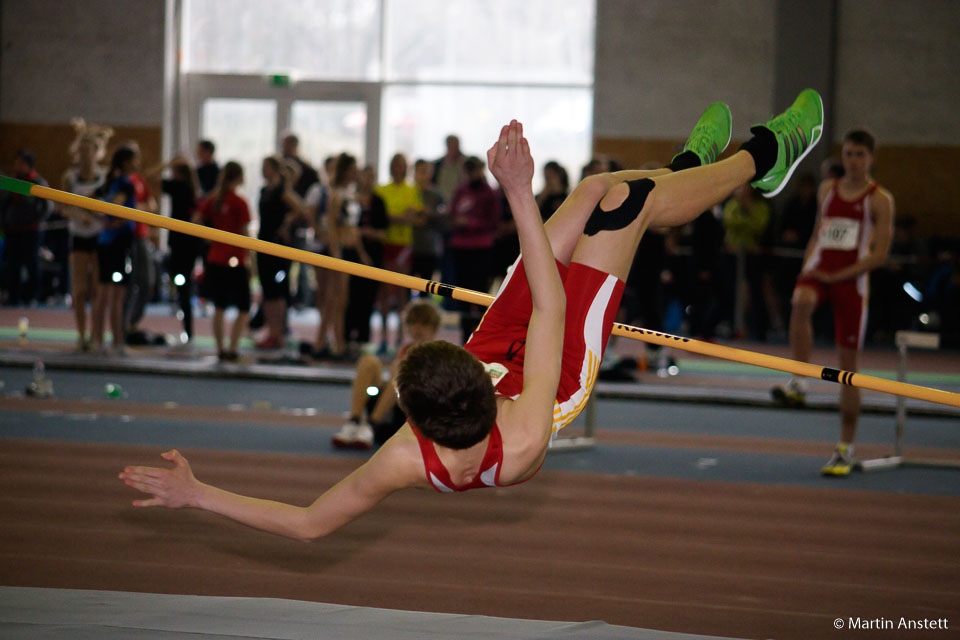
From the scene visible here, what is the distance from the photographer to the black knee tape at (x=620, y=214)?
2895 millimetres

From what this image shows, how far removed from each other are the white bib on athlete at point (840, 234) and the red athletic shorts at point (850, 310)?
0.61ft

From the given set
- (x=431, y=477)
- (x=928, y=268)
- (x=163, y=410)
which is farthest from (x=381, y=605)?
(x=928, y=268)

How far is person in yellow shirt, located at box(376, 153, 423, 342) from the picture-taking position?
28.9 ft

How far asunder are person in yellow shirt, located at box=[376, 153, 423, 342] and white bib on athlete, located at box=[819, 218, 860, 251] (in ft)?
12.9

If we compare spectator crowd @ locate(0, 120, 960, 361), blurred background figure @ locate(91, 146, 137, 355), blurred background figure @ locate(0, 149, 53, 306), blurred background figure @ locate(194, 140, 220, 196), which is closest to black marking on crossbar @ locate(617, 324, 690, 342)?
spectator crowd @ locate(0, 120, 960, 361)

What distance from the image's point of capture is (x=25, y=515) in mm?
4281

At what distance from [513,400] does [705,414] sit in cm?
479

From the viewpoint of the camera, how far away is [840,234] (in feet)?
18.2

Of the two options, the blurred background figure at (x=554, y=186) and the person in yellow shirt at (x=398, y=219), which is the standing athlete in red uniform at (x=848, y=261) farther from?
the person in yellow shirt at (x=398, y=219)

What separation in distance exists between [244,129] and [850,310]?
10.5 m

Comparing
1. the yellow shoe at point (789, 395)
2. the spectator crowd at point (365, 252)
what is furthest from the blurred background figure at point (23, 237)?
the yellow shoe at point (789, 395)

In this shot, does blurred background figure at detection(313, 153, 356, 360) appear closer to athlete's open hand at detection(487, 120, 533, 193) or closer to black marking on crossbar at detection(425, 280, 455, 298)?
black marking on crossbar at detection(425, 280, 455, 298)

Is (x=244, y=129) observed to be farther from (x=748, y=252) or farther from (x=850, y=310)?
(x=850, y=310)

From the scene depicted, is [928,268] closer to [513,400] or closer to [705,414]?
[705,414]
